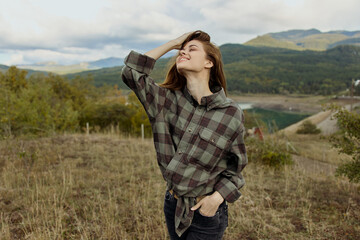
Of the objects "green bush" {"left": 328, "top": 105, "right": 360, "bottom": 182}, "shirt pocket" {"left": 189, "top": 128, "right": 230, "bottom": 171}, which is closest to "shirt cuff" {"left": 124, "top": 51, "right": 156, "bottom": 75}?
"shirt pocket" {"left": 189, "top": 128, "right": 230, "bottom": 171}

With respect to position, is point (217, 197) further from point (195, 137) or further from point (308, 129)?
point (308, 129)

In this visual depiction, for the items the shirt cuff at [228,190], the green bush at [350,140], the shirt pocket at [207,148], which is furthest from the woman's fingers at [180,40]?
the green bush at [350,140]

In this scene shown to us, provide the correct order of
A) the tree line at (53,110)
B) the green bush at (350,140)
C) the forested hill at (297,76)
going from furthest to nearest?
1. the forested hill at (297,76)
2. the tree line at (53,110)
3. the green bush at (350,140)

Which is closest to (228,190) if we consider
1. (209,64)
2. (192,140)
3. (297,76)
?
(192,140)

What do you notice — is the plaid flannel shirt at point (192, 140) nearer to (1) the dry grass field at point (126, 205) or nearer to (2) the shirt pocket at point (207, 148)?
(2) the shirt pocket at point (207, 148)

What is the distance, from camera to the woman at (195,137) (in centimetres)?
134

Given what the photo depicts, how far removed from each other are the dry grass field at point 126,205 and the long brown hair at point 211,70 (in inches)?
65.4

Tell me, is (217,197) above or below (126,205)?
above

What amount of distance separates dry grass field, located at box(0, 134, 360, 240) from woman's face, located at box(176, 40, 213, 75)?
5.95 feet

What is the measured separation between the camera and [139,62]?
1.37 metres

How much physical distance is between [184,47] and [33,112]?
33.2 feet

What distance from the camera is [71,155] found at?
5.90 meters

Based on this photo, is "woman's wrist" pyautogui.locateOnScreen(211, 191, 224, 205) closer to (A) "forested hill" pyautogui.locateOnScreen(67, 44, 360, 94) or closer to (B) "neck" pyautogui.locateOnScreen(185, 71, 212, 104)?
(B) "neck" pyautogui.locateOnScreen(185, 71, 212, 104)

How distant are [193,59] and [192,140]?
45 cm
